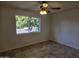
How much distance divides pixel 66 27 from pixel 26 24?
5.93 ft

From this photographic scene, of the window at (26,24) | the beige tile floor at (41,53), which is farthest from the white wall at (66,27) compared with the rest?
the window at (26,24)

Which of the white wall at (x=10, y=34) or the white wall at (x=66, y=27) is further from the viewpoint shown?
the white wall at (x=66, y=27)

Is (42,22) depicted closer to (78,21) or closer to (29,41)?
(29,41)

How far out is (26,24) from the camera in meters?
4.34

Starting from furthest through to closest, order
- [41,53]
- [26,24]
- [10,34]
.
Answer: [26,24]
[10,34]
[41,53]

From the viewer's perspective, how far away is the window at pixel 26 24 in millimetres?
4037

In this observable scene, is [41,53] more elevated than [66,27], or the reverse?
[66,27]

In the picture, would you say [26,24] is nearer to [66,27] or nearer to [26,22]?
[26,22]

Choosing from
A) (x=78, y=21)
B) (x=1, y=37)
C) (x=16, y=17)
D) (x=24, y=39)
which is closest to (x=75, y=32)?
(x=78, y=21)

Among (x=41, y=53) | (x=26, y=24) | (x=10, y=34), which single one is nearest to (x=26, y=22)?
(x=26, y=24)

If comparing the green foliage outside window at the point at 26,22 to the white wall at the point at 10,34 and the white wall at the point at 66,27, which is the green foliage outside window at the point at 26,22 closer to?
the white wall at the point at 10,34

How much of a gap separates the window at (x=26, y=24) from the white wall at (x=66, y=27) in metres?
0.95

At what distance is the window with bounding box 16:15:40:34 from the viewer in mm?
4037

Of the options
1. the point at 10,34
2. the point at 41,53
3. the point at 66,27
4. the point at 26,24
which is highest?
the point at 26,24
